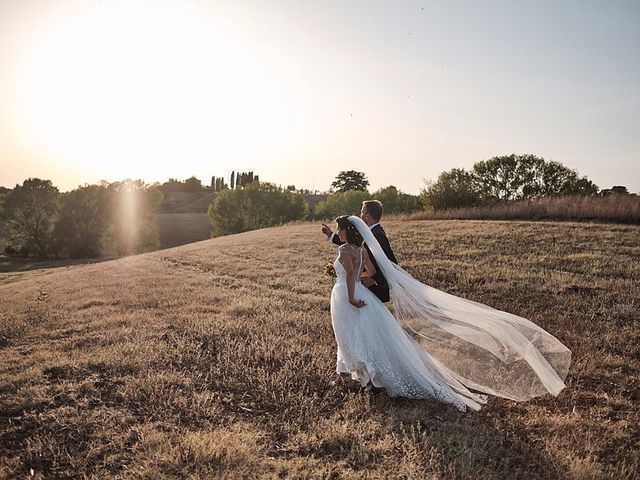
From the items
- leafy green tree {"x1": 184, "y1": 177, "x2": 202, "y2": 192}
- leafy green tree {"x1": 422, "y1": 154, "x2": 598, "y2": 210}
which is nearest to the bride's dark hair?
leafy green tree {"x1": 422, "y1": 154, "x2": 598, "y2": 210}

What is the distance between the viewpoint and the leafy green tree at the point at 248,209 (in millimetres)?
84938

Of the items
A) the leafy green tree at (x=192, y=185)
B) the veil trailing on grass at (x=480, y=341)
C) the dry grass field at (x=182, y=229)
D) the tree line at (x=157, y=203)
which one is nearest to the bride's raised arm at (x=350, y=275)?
the veil trailing on grass at (x=480, y=341)

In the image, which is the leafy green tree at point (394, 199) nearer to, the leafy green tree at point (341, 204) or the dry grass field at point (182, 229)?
the leafy green tree at point (341, 204)

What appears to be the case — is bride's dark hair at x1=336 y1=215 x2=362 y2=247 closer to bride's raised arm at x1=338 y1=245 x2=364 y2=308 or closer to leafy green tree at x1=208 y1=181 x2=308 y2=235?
bride's raised arm at x1=338 y1=245 x2=364 y2=308

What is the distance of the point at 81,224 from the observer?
2709 inches

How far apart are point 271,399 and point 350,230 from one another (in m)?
2.99

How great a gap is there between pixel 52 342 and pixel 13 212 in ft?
233

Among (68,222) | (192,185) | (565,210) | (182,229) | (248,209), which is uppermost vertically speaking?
(192,185)

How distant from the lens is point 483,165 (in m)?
54.7

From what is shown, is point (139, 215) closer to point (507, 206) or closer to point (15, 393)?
point (507, 206)

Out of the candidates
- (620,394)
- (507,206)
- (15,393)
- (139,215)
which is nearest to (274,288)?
(15,393)

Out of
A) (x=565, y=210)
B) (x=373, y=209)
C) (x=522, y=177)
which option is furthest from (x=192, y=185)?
(x=373, y=209)

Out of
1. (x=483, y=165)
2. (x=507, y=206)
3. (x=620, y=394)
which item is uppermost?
(x=483, y=165)

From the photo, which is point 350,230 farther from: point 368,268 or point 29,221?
point 29,221
